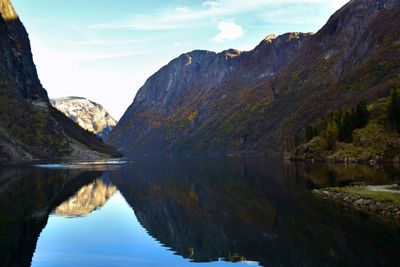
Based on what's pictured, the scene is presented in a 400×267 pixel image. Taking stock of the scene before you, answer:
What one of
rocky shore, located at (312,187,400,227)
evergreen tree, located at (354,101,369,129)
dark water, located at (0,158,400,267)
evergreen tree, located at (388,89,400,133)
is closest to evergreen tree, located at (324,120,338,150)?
evergreen tree, located at (354,101,369,129)

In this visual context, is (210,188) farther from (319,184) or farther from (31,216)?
(31,216)

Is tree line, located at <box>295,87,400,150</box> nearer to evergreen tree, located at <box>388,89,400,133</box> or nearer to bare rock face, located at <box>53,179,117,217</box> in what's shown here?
evergreen tree, located at <box>388,89,400,133</box>

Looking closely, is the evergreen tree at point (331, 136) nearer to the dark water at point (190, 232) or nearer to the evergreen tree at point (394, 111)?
the evergreen tree at point (394, 111)

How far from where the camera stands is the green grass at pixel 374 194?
5542 centimetres

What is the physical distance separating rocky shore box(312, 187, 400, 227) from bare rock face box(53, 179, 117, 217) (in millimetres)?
37115

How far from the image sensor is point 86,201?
77438 mm

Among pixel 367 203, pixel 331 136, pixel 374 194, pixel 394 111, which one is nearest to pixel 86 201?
pixel 367 203

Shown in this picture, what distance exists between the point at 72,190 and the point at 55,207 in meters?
23.5

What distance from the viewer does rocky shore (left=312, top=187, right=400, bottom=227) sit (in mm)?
50169

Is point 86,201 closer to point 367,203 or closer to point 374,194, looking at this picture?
point 367,203

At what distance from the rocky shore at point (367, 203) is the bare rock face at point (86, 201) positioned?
37115mm

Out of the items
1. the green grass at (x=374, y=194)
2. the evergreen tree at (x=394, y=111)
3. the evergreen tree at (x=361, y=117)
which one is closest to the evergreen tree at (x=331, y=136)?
the evergreen tree at (x=361, y=117)

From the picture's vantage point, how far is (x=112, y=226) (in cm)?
5412

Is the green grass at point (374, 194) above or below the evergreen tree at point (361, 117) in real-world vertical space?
below
